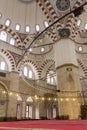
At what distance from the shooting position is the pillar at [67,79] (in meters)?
9.06

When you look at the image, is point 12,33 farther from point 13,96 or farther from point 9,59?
point 13,96

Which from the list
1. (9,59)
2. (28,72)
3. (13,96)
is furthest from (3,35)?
(13,96)

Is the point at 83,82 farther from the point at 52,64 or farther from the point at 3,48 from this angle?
the point at 3,48

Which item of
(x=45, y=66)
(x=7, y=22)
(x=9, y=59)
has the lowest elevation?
(x=45, y=66)

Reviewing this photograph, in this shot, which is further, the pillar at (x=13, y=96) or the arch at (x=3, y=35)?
the arch at (x=3, y=35)

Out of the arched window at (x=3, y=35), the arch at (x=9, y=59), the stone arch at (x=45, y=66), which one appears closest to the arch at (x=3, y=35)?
the arched window at (x=3, y=35)

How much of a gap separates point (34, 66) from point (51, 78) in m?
2.38

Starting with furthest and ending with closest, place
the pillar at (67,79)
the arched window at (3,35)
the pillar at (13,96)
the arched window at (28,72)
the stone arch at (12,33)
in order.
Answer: the arched window at (28,72) < the arched window at (3,35) < the stone arch at (12,33) < the pillar at (13,96) < the pillar at (67,79)

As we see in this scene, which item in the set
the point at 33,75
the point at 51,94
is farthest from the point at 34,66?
the point at 51,94

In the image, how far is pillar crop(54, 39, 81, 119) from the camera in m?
9.06

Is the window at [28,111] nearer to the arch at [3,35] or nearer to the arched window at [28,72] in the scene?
→ the arched window at [28,72]

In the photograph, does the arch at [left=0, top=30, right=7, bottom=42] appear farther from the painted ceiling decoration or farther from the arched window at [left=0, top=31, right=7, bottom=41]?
the painted ceiling decoration

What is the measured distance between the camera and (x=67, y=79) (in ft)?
31.0

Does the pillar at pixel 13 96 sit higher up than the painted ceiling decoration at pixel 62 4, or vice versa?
the painted ceiling decoration at pixel 62 4
